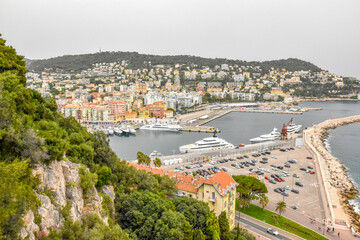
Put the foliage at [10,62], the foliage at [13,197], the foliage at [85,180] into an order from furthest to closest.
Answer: the foliage at [10,62] → the foliage at [85,180] → the foliage at [13,197]

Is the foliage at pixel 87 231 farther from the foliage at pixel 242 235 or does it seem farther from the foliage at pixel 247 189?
the foliage at pixel 247 189

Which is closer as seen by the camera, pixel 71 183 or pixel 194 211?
pixel 71 183

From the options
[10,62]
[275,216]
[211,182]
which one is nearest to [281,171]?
[275,216]

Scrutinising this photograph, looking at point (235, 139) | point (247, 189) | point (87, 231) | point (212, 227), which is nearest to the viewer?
point (87, 231)

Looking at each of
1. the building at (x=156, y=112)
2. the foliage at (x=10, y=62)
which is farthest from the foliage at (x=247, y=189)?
the building at (x=156, y=112)

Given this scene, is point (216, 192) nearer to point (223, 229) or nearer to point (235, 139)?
point (223, 229)

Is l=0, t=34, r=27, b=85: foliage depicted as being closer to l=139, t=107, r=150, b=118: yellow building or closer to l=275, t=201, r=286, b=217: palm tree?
l=275, t=201, r=286, b=217: palm tree
